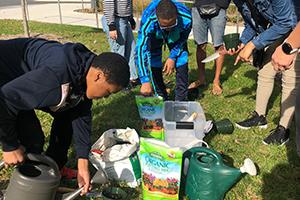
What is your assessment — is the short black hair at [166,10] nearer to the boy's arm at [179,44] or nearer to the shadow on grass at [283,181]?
the boy's arm at [179,44]

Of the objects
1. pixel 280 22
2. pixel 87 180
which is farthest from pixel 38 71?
pixel 280 22

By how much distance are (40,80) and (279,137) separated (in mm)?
2445

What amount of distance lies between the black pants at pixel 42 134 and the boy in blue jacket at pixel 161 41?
103 centimetres

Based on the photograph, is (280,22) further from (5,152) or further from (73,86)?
(5,152)

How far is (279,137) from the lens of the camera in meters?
3.66

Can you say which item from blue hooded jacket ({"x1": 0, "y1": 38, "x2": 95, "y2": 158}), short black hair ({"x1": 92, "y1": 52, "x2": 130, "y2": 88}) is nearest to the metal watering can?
blue hooded jacket ({"x1": 0, "y1": 38, "x2": 95, "y2": 158})

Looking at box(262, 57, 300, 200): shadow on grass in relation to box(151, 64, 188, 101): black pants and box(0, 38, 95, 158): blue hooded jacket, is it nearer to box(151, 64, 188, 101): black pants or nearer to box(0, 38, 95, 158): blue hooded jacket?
box(151, 64, 188, 101): black pants

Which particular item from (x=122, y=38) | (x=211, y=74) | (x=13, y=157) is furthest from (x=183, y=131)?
(x=211, y=74)

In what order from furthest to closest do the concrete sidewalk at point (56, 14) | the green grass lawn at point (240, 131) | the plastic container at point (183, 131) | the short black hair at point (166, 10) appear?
the concrete sidewalk at point (56, 14) → the short black hair at point (166, 10) → the plastic container at point (183, 131) → the green grass lawn at point (240, 131)

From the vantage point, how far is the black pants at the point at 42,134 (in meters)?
2.65

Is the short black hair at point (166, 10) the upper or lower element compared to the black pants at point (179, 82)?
upper

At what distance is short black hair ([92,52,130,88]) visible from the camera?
223cm

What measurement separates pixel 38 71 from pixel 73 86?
0.25 meters

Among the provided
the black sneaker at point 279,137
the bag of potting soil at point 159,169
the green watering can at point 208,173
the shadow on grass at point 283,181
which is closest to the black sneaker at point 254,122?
the black sneaker at point 279,137
